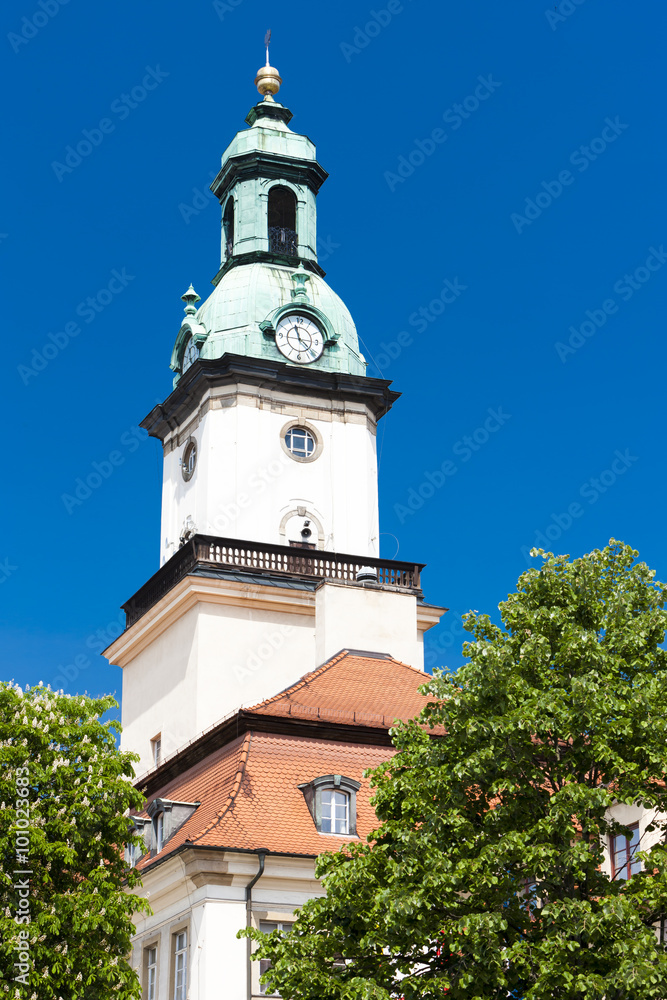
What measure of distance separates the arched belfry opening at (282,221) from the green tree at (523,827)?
2987 cm

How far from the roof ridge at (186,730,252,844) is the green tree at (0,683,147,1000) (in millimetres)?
1914

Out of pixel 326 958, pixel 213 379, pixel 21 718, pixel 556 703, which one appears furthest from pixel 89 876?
pixel 213 379

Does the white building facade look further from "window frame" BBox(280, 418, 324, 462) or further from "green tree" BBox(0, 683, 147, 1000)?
"green tree" BBox(0, 683, 147, 1000)

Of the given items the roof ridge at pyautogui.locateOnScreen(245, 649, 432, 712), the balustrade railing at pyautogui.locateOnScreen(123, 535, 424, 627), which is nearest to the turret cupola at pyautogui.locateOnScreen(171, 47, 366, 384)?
the balustrade railing at pyautogui.locateOnScreen(123, 535, 424, 627)

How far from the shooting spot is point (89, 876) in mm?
26656

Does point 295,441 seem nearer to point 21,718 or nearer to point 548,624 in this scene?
point 21,718

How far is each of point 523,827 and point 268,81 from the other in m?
40.1

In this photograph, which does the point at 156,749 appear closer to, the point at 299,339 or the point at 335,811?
the point at 335,811

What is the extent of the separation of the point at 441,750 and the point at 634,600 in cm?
397

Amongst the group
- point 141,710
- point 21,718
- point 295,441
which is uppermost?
Result: point 295,441

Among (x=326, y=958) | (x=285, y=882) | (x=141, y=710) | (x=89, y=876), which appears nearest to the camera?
(x=326, y=958)

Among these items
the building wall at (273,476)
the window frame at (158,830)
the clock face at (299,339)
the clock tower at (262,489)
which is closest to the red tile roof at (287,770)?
the window frame at (158,830)

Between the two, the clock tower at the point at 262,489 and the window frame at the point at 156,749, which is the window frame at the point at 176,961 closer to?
the clock tower at the point at 262,489

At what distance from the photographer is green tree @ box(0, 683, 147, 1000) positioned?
1016 inches
